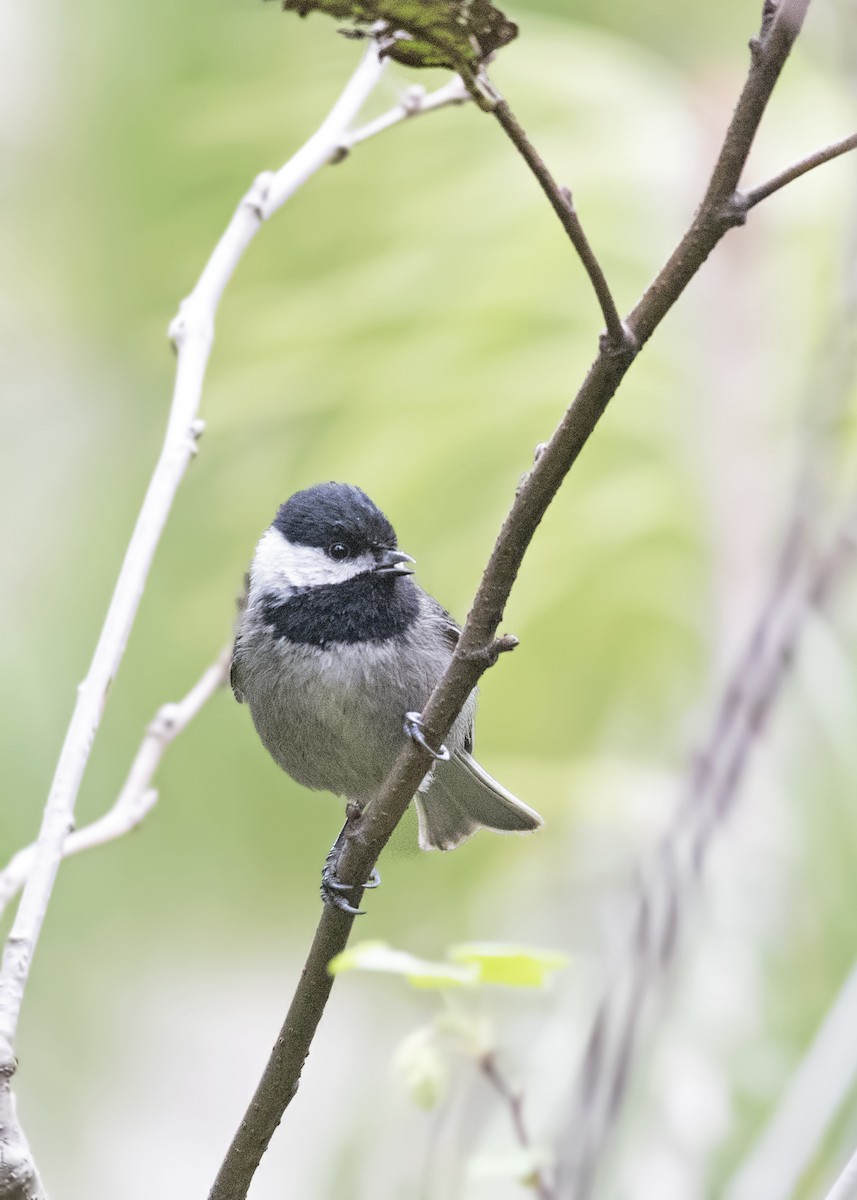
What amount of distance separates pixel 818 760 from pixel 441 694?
1.70 m

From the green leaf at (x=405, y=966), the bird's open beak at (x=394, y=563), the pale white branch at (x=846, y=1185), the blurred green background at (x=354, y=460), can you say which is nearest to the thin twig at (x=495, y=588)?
the green leaf at (x=405, y=966)

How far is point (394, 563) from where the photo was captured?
2004 mm

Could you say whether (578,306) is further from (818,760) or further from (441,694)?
(441,694)

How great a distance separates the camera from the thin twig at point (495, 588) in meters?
0.91

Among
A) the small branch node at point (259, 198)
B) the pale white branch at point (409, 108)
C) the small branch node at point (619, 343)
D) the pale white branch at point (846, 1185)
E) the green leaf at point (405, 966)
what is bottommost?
the pale white branch at point (846, 1185)

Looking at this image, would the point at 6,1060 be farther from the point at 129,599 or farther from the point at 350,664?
the point at 350,664

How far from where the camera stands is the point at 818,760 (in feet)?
8.84

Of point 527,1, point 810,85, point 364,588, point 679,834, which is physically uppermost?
point 527,1

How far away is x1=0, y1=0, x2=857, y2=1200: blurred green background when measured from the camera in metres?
2.96

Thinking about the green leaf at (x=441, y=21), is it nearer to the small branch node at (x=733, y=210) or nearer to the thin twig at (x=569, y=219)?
the thin twig at (x=569, y=219)

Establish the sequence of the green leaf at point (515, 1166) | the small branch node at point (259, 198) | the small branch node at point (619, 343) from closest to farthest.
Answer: the small branch node at point (619, 343) → the green leaf at point (515, 1166) → the small branch node at point (259, 198)

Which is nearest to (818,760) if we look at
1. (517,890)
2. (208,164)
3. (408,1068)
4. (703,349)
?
(517,890)

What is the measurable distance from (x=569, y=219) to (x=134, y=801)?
95 centimetres

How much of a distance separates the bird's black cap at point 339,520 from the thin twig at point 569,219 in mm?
1022
